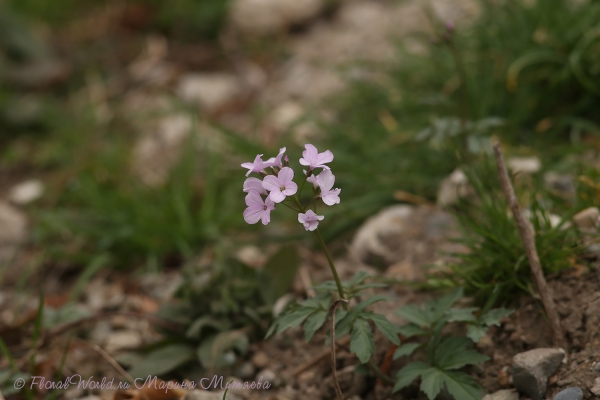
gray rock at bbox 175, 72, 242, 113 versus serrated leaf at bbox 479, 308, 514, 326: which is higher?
serrated leaf at bbox 479, 308, 514, 326

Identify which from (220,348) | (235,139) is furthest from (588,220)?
(235,139)

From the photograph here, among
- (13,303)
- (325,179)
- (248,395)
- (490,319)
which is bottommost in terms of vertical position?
(13,303)

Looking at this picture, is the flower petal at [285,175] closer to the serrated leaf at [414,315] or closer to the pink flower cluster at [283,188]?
the pink flower cluster at [283,188]

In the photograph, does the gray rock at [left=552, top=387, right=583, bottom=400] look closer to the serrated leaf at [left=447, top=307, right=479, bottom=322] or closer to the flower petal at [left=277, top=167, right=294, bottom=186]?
the serrated leaf at [left=447, top=307, right=479, bottom=322]

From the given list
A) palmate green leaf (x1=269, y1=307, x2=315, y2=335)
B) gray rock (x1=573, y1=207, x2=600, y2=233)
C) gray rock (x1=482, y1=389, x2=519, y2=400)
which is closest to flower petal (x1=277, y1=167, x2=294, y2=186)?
palmate green leaf (x1=269, y1=307, x2=315, y2=335)

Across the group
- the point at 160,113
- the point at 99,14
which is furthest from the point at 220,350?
the point at 99,14

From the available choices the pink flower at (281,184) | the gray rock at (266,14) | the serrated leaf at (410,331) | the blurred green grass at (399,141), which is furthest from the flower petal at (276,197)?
the gray rock at (266,14)

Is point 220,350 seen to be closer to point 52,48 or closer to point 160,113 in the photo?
point 160,113
